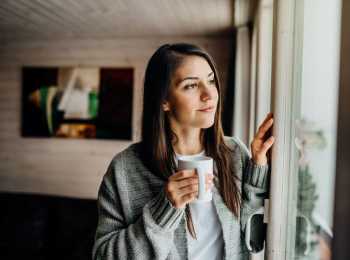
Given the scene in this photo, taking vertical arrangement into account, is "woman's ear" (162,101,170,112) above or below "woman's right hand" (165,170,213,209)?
above

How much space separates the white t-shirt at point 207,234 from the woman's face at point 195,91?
9.8 inches

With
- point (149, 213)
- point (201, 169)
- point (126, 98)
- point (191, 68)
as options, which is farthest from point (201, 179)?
point (126, 98)

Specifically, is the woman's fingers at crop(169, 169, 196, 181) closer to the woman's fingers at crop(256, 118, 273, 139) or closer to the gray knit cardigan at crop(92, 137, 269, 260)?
the gray knit cardigan at crop(92, 137, 269, 260)

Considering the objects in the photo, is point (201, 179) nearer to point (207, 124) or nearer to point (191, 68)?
point (207, 124)

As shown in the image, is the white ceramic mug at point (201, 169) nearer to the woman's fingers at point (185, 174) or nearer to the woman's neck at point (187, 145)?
the woman's fingers at point (185, 174)

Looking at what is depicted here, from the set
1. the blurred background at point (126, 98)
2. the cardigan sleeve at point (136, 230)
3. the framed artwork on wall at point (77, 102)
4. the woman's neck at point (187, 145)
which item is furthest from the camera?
the framed artwork on wall at point (77, 102)

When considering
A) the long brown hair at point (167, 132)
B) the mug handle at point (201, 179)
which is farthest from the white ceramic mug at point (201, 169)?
the long brown hair at point (167, 132)

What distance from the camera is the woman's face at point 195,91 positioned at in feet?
3.20

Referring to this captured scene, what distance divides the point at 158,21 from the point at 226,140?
2.32m

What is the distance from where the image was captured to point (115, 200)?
1.05 meters

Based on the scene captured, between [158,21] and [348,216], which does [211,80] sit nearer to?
[348,216]

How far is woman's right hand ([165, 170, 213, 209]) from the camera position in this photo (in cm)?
88

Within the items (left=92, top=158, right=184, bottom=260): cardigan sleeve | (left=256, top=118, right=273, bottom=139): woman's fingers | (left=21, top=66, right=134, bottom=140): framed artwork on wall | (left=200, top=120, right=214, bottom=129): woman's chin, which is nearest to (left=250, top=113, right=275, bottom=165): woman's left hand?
(left=256, top=118, right=273, bottom=139): woman's fingers

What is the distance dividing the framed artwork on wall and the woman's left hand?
3046 millimetres
